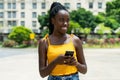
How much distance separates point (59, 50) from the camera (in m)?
3.59

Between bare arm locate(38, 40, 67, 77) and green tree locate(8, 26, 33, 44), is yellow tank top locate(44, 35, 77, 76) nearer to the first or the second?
bare arm locate(38, 40, 67, 77)

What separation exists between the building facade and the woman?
85.2 meters

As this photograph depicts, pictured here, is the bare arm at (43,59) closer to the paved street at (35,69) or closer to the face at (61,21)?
the face at (61,21)

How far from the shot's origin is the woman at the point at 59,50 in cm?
358

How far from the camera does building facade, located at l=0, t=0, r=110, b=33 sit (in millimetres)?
89500

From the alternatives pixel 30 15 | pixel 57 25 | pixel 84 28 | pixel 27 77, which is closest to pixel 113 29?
pixel 84 28

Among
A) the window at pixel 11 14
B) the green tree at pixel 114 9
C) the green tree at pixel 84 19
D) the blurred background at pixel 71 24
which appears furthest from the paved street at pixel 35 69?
the window at pixel 11 14

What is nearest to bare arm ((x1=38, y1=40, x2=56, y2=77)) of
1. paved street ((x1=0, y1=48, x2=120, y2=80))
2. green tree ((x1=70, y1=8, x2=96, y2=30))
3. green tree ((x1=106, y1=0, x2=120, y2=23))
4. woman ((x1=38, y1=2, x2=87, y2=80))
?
woman ((x1=38, y1=2, x2=87, y2=80))

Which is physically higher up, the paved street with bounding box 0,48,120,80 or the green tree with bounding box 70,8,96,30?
the paved street with bounding box 0,48,120,80

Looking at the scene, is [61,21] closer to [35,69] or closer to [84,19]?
[35,69]

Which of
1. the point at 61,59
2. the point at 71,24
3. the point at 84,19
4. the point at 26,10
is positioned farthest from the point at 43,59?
the point at 26,10

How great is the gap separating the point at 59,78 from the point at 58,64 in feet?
0.51

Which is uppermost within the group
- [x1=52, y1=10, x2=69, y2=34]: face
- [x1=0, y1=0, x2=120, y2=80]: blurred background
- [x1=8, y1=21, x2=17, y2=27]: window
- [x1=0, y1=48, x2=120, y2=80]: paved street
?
[x1=52, y1=10, x2=69, y2=34]: face

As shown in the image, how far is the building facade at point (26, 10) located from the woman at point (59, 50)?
85.2 metres
